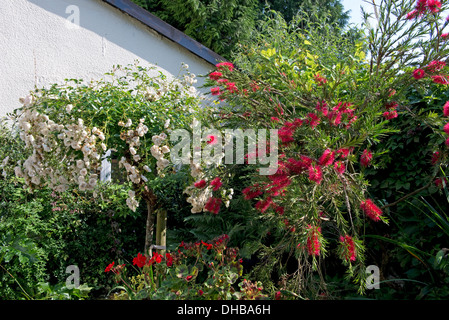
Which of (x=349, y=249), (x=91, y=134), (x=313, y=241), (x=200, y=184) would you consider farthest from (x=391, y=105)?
(x=91, y=134)

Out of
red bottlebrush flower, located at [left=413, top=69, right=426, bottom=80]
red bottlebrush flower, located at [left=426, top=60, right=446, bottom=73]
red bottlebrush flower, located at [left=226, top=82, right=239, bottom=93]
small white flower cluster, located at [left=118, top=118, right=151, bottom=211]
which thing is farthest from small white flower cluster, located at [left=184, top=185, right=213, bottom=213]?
red bottlebrush flower, located at [left=426, top=60, right=446, bottom=73]

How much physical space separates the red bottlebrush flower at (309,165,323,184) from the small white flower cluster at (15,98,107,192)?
1.66 m

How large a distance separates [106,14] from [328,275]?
534cm

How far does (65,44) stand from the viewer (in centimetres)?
665

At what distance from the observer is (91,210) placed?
510 centimetres

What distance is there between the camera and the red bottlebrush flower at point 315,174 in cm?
252

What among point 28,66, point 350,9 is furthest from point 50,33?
point 350,9

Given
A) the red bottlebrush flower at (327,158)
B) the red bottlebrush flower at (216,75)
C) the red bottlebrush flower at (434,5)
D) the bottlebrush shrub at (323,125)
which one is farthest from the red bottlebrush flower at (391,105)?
the red bottlebrush flower at (216,75)

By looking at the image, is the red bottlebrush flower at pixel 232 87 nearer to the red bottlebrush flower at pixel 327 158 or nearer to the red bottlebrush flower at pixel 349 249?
the red bottlebrush flower at pixel 327 158

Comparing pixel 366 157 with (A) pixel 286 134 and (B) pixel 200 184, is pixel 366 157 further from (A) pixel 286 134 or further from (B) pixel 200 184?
(B) pixel 200 184

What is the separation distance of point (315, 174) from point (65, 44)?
214 inches

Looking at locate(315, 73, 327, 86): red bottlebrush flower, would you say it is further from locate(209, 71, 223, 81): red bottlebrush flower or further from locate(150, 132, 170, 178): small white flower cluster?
locate(150, 132, 170, 178): small white flower cluster

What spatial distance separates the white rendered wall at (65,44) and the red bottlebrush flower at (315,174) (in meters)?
4.98

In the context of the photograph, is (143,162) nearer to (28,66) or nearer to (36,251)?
(36,251)
